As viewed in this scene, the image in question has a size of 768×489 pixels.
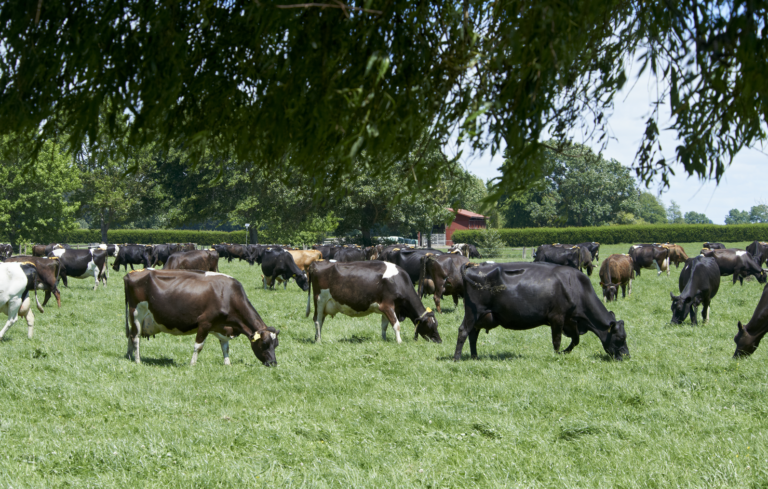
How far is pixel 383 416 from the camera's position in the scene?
6918 mm

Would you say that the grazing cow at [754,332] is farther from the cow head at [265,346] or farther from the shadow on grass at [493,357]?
the cow head at [265,346]

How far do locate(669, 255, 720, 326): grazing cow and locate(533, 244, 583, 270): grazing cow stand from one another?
1411 centimetres

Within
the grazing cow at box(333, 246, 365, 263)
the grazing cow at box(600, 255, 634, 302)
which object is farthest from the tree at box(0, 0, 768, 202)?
the grazing cow at box(333, 246, 365, 263)

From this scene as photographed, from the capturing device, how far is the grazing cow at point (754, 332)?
9406 millimetres

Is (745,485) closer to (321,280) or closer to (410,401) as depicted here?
(410,401)

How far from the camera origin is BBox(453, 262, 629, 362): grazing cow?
32.7ft

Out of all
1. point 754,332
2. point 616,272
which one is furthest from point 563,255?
point 754,332

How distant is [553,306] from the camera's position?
395 inches

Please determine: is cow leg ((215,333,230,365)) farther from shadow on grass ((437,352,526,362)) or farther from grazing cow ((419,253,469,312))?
grazing cow ((419,253,469,312))

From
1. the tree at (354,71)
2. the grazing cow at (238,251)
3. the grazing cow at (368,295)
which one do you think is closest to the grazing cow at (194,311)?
the grazing cow at (368,295)

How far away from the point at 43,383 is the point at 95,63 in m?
6.39

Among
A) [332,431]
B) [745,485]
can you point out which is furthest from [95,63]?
[745,485]

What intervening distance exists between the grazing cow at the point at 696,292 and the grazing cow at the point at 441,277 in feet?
17.0

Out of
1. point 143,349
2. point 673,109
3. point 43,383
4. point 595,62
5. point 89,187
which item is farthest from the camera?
point 89,187
